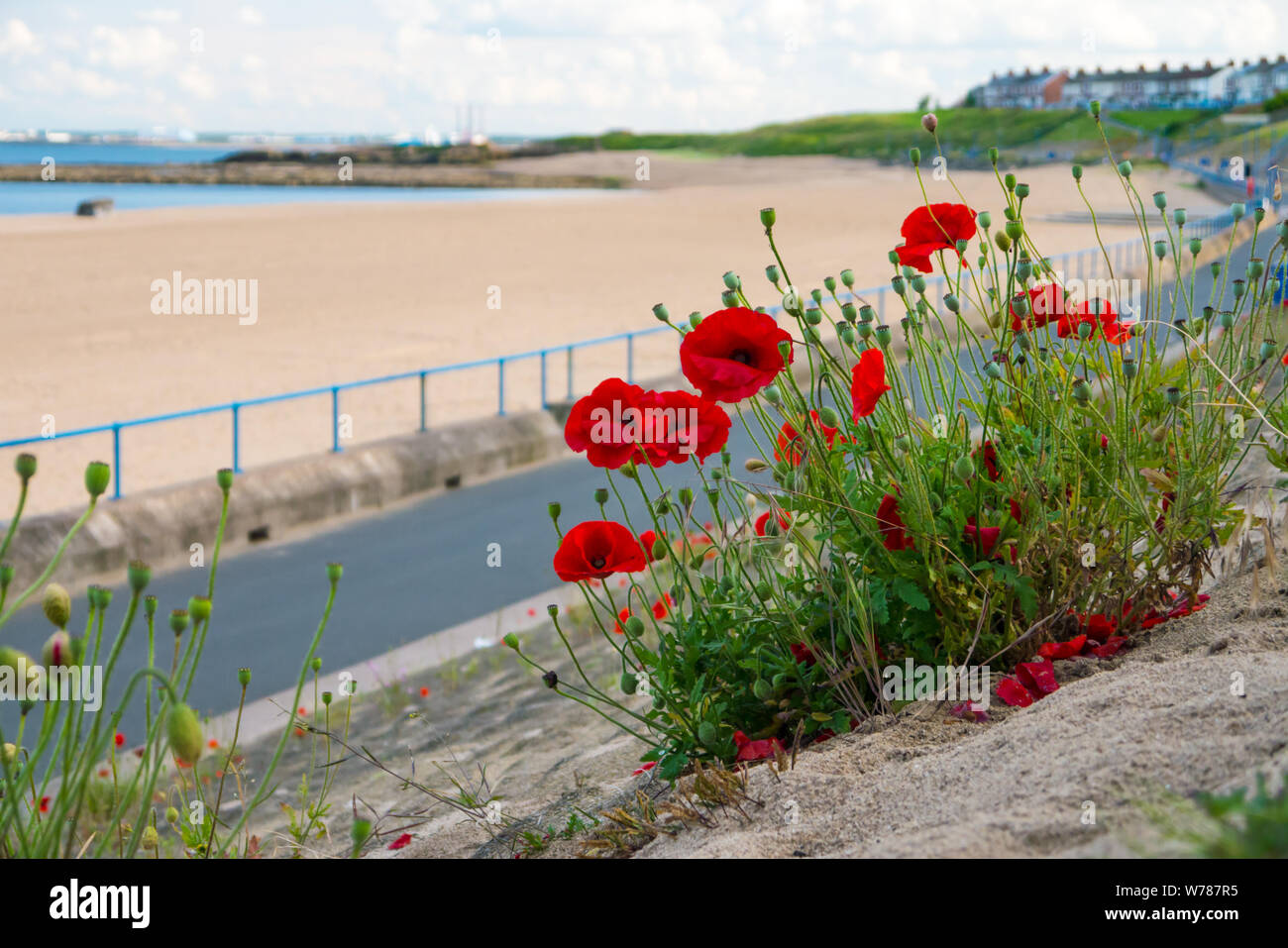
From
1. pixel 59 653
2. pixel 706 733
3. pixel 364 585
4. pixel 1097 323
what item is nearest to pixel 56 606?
pixel 59 653

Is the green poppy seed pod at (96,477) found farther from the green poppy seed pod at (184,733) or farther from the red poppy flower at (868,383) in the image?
the red poppy flower at (868,383)

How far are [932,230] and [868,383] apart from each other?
61 centimetres

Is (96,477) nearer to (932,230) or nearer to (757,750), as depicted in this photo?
(757,750)

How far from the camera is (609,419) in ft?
9.12

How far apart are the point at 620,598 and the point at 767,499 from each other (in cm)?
497

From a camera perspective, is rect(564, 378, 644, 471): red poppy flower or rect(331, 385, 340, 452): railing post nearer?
rect(564, 378, 644, 471): red poppy flower

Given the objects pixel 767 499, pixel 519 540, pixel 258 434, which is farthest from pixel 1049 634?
pixel 258 434

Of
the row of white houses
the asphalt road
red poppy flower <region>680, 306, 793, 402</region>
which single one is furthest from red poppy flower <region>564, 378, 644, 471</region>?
the row of white houses

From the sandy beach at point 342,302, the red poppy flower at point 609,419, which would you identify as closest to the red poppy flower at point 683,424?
the red poppy flower at point 609,419

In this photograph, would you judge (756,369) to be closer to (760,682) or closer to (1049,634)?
(760,682)

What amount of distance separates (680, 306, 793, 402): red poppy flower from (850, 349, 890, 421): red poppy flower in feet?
0.61

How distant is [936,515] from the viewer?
2.98 metres

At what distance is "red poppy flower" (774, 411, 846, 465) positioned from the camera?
9.64 ft

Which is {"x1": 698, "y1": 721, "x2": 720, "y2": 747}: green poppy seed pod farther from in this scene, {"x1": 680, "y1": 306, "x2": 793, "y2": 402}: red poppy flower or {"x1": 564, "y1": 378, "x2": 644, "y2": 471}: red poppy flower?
{"x1": 680, "y1": 306, "x2": 793, "y2": 402}: red poppy flower
